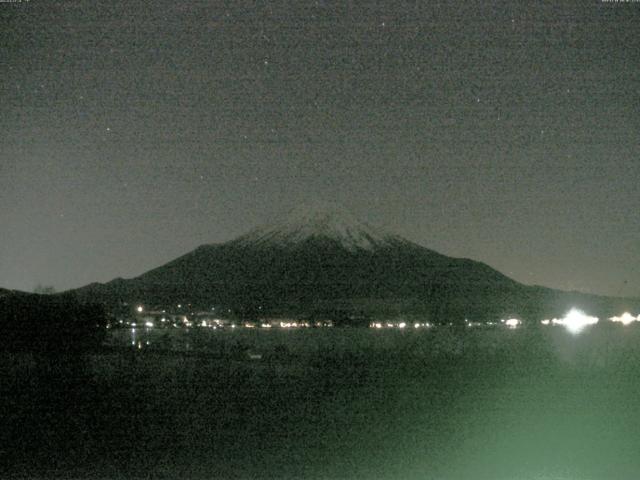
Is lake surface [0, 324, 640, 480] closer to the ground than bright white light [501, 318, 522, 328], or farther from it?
closer to the ground

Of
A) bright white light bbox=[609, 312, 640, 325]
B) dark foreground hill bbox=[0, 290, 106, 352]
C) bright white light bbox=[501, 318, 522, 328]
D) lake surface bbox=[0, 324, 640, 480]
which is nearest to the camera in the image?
lake surface bbox=[0, 324, 640, 480]

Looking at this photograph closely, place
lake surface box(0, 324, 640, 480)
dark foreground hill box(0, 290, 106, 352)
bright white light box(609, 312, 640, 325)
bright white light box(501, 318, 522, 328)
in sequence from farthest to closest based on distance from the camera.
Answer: bright white light box(501, 318, 522, 328)
bright white light box(609, 312, 640, 325)
dark foreground hill box(0, 290, 106, 352)
lake surface box(0, 324, 640, 480)

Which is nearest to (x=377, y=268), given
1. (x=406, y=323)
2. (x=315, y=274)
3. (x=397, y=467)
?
(x=315, y=274)

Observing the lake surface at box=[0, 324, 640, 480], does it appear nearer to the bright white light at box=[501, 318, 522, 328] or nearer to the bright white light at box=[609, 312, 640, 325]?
the bright white light at box=[501, 318, 522, 328]

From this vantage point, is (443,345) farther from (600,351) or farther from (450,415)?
(450,415)

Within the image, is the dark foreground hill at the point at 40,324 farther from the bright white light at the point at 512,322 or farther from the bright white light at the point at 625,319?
the bright white light at the point at 625,319

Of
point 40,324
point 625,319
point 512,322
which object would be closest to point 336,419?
point 40,324

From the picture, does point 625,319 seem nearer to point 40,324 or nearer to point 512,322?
point 512,322

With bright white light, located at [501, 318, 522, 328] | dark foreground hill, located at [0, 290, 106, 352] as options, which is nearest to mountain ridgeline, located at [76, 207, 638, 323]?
bright white light, located at [501, 318, 522, 328]

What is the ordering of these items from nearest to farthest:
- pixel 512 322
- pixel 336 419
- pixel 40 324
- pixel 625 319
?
pixel 336 419 < pixel 40 324 < pixel 512 322 < pixel 625 319

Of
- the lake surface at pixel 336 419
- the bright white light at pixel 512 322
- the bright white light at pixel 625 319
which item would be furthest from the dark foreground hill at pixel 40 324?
the bright white light at pixel 625 319
